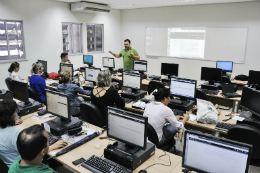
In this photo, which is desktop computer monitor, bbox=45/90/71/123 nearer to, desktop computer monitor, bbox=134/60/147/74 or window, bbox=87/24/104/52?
desktop computer monitor, bbox=134/60/147/74

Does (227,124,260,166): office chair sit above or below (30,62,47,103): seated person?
below

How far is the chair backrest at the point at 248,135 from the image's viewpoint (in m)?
2.24

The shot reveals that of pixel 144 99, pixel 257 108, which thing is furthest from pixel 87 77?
pixel 257 108

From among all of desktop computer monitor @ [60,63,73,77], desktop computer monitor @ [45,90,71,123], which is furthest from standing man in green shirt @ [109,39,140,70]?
desktop computer monitor @ [45,90,71,123]

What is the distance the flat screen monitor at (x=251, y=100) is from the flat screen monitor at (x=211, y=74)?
6.06 feet

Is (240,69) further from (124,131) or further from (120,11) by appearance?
(124,131)

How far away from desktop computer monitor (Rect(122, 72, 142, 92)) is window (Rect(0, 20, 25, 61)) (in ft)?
13.2

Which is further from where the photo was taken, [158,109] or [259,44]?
[259,44]

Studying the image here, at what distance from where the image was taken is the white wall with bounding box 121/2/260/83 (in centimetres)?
655

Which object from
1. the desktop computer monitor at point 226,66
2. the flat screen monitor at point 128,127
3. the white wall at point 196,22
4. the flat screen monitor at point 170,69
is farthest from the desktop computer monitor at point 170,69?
the flat screen monitor at point 128,127

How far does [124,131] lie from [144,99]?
1.97 metres

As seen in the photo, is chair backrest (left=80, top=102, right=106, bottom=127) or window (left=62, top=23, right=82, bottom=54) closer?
chair backrest (left=80, top=102, right=106, bottom=127)

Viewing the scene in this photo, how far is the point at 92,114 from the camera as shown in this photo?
312 cm

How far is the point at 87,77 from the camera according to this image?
5156 mm
